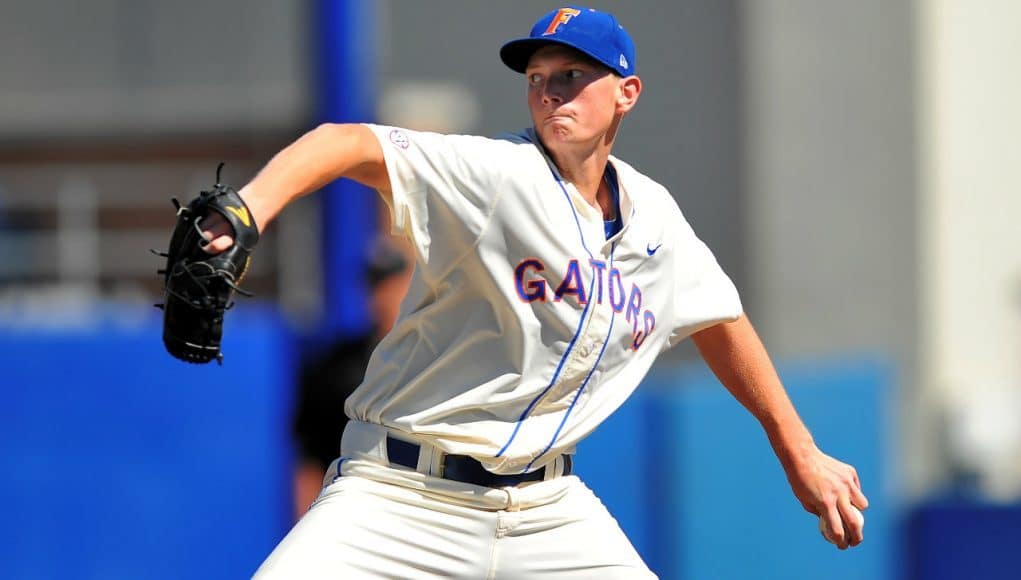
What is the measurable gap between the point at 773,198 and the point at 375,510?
849cm

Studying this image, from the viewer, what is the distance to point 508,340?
12.7ft

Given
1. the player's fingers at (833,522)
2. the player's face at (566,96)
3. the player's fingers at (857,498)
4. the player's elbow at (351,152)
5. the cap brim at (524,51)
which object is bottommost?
the player's fingers at (833,522)

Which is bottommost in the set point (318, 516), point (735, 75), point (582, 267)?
point (318, 516)

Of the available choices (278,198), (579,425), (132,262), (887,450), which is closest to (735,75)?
(887,450)

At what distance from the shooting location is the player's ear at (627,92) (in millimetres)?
4070

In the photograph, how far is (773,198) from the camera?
11.9 m

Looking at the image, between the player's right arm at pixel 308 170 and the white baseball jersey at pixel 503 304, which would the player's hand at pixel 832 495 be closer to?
the white baseball jersey at pixel 503 304

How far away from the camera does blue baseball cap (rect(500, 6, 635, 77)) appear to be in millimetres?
3879

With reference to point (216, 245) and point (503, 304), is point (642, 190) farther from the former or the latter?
point (216, 245)

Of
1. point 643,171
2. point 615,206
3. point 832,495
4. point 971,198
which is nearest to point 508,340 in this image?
point 615,206

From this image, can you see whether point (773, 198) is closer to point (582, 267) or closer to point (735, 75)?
point (735, 75)

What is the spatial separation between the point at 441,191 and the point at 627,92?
699 mm

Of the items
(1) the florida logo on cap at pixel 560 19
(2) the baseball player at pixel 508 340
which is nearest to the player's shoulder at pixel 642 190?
(2) the baseball player at pixel 508 340

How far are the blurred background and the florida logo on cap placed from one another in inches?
118
